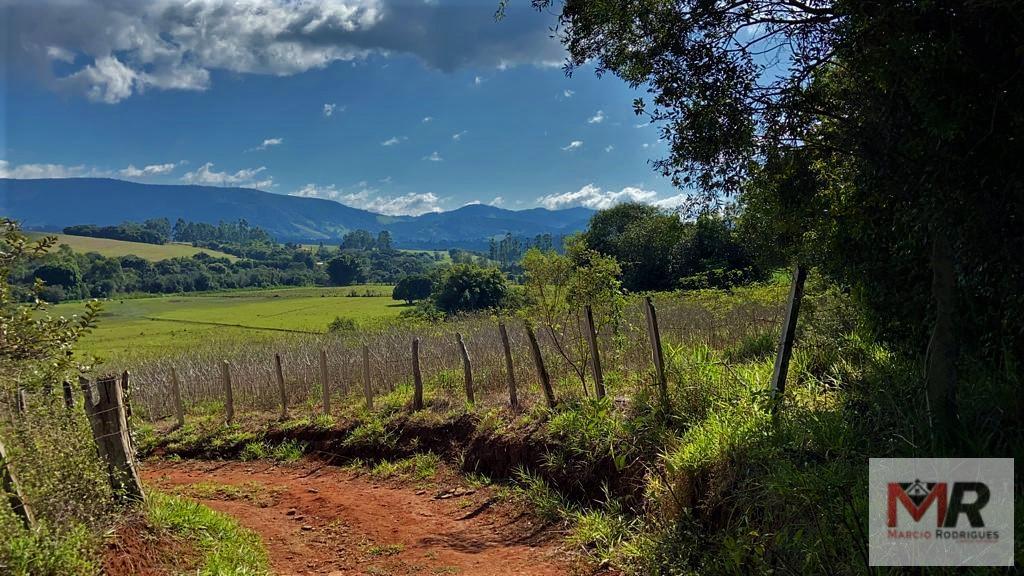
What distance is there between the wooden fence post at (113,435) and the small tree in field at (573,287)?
4942 millimetres

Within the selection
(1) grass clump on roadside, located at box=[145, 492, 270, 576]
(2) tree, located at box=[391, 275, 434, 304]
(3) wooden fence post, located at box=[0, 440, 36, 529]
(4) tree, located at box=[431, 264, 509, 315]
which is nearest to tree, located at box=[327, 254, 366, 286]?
(2) tree, located at box=[391, 275, 434, 304]

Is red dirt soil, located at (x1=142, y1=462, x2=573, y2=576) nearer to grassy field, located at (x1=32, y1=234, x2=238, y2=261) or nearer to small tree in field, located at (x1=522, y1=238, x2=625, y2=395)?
small tree in field, located at (x1=522, y1=238, x2=625, y2=395)

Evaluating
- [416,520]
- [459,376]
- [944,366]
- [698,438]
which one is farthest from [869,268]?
[459,376]

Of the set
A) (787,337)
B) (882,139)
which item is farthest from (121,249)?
(882,139)

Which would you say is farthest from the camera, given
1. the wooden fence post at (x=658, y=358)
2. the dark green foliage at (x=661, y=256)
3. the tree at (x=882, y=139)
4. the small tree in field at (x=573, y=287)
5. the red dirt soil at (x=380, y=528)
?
the dark green foliage at (x=661, y=256)

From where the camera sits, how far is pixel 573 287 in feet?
25.2

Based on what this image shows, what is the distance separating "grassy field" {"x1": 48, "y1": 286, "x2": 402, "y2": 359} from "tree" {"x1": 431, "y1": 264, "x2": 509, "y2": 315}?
17.8 ft

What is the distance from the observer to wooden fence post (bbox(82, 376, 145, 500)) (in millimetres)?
4652

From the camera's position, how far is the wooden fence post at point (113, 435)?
15.3ft

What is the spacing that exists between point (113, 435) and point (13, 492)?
4.13ft

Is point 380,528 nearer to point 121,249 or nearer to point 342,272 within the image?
point 342,272

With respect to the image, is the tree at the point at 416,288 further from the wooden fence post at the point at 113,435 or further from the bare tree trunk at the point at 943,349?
the bare tree trunk at the point at 943,349

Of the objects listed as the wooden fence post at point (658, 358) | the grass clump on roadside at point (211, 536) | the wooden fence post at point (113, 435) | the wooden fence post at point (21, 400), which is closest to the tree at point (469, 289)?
the wooden fence post at point (658, 358)

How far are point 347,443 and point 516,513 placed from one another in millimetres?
4221
